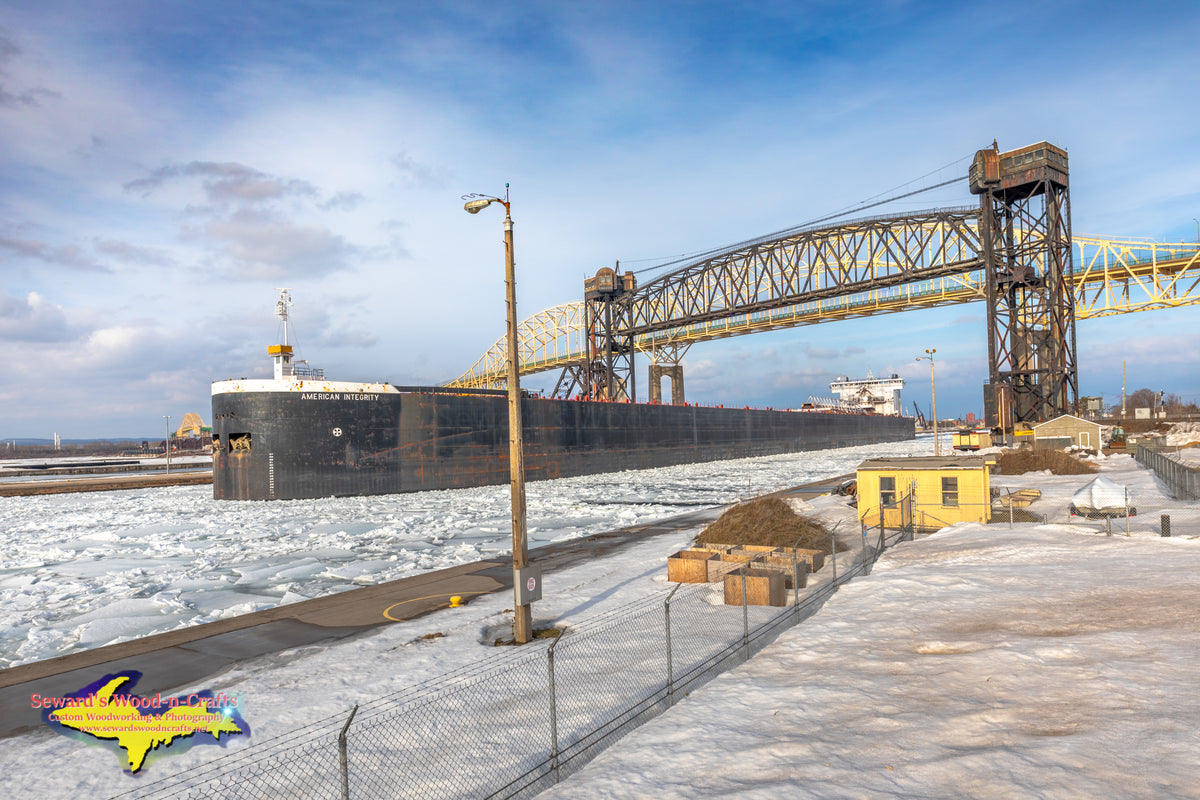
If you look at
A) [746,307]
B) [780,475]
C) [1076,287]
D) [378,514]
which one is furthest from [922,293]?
[378,514]

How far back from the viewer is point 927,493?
24.6 metres

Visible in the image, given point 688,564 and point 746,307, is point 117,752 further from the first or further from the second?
point 746,307

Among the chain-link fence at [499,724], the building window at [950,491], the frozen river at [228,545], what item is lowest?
the frozen river at [228,545]

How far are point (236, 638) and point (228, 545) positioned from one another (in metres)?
12.9

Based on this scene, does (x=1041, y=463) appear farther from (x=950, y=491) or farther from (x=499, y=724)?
(x=499, y=724)

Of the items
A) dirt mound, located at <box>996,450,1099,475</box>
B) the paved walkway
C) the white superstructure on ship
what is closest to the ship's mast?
the paved walkway

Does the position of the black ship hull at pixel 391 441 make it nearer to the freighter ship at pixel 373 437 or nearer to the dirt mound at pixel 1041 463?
A: the freighter ship at pixel 373 437

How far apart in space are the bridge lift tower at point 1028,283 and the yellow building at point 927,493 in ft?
137

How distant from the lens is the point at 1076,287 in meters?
71.1

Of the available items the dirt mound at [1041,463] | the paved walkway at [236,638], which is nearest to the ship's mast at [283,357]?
the paved walkway at [236,638]

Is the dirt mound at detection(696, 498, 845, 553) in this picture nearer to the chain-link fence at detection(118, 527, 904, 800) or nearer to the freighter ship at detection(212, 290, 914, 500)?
the chain-link fence at detection(118, 527, 904, 800)

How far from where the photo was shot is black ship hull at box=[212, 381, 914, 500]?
122ft

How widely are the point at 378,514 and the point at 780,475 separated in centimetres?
3459

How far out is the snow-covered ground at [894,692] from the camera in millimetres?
7105
